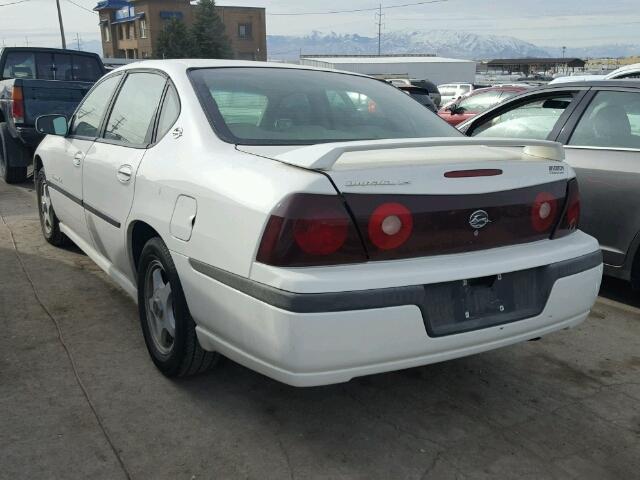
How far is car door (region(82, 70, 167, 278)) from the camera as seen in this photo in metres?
3.35

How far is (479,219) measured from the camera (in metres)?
2.54

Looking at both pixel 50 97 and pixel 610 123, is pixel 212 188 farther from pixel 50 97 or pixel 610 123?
pixel 50 97

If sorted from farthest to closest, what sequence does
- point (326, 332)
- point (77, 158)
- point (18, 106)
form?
point (18, 106), point (77, 158), point (326, 332)

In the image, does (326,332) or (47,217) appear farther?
(47,217)

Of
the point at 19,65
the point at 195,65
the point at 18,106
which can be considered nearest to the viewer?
the point at 195,65

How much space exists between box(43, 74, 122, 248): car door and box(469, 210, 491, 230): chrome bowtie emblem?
2.55 metres

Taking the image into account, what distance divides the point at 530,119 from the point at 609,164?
3.28ft

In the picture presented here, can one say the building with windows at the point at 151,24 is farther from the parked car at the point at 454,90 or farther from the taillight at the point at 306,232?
the taillight at the point at 306,232

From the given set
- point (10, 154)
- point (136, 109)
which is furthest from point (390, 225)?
point (10, 154)

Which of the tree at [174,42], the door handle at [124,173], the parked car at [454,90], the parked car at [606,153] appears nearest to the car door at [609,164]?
the parked car at [606,153]

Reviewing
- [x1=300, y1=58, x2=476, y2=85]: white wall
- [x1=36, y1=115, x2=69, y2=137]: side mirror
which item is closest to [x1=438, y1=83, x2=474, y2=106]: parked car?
[x1=36, y1=115, x2=69, y2=137]: side mirror

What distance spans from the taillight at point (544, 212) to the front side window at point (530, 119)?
7.36 ft

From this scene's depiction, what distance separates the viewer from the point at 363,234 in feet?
7.66

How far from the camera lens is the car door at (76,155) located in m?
4.11
